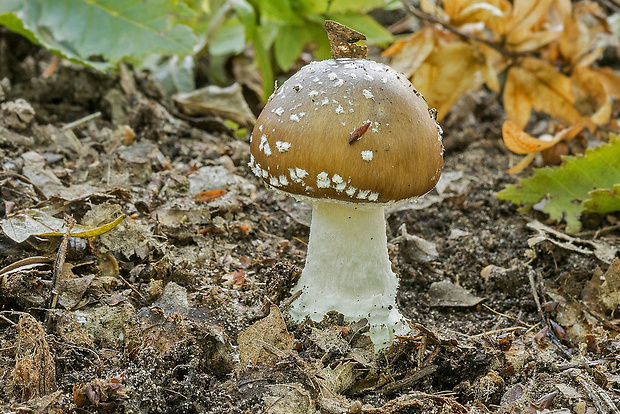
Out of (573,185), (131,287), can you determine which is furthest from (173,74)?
(573,185)

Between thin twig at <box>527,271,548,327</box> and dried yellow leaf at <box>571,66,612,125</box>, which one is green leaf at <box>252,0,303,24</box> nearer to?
dried yellow leaf at <box>571,66,612,125</box>

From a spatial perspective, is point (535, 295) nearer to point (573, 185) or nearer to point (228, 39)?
point (573, 185)

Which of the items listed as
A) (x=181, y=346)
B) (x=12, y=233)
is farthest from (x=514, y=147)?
(x=12, y=233)

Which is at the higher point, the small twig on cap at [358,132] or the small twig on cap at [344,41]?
the small twig on cap at [344,41]

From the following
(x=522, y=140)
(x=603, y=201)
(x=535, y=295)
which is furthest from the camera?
(x=522, y=140)

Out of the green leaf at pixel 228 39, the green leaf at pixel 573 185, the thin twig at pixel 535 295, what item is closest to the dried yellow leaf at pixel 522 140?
the green leaf at pixel 573 185

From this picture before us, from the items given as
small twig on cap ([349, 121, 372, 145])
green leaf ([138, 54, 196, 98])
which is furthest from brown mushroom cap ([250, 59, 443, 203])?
green leaf ([138, 54, 196, 98])

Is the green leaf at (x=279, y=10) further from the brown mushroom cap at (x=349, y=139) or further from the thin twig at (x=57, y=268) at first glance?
the thin twig at (x=57, y=268)
